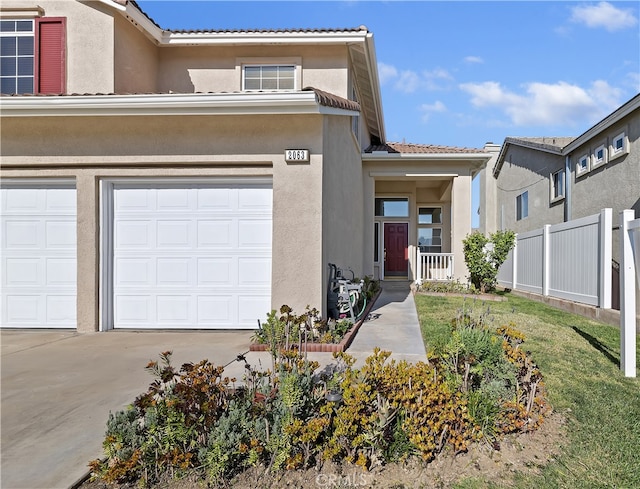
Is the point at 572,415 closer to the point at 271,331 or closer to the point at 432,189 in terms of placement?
the point at 271,331

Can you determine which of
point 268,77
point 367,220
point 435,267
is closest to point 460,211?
point 435,267

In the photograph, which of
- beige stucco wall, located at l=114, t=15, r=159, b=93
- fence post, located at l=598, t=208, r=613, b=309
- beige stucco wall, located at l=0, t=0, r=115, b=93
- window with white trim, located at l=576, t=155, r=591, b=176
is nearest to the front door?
window with white trim, located at l=576, t=155, r=591, b=176

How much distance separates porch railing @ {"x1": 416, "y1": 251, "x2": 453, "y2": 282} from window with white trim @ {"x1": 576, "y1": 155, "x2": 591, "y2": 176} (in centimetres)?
523

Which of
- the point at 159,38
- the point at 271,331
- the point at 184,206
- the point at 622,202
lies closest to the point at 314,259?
the point at 271,331

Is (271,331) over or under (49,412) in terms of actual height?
over

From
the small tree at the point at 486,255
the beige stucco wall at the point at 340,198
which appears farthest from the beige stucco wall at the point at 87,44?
the small tree at the point at 486,255

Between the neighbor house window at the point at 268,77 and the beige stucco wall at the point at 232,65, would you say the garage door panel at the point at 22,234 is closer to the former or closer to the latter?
the beige stucco wall at the point at 232,65

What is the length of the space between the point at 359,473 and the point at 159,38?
9678 millimetres

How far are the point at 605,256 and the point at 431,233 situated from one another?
8.86m

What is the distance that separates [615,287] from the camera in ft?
30.5

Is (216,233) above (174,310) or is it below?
above

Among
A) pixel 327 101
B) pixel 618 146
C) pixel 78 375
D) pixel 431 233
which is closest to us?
pixel 78 375
